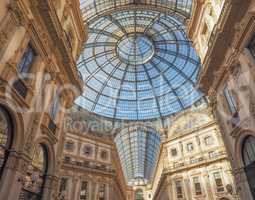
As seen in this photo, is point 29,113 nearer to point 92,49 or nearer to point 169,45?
point 92,49

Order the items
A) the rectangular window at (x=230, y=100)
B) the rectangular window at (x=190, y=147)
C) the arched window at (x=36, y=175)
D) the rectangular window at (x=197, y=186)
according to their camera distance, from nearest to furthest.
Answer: the arched window at (x=36, y=175) < the rectangular window at (x=230, y=100) < the rectangular window at (x=197, y=186) < the rectangular window at (x=190, y=147)

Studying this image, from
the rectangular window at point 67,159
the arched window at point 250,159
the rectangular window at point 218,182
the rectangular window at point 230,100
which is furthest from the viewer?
the rectangular window at point 67,159

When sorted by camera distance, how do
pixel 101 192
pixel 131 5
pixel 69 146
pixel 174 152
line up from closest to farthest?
pixel 101 192
pixel 131 5
pixel 69 146
pixel 174 152

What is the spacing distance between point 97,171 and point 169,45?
108ft

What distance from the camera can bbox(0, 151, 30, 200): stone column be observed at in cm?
1043

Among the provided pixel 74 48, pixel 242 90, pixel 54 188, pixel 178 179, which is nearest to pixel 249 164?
pixel 242 90

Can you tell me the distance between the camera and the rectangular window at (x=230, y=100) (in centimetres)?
1585

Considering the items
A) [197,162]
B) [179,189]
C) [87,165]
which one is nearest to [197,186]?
[179,189]

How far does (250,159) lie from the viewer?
14133mm

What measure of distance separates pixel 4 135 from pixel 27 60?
520 cm

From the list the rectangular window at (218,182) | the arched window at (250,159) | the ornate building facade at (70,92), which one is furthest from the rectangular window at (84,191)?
the arched window at (250,159)

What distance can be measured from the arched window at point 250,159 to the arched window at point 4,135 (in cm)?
1587

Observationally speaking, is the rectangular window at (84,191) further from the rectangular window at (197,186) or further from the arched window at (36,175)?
the arched window at (36,175)

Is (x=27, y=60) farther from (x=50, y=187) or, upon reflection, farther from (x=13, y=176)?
(x=50, y=187)
